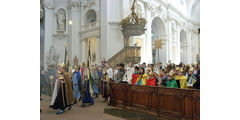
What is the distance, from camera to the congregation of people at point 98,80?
391 centimetres

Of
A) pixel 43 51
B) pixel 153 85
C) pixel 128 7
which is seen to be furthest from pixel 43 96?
Result: pixel 128 7

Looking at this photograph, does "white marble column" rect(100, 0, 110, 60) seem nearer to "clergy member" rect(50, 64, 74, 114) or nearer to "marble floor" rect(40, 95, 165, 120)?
"clergy member" rect(50, 64, 74, 114)

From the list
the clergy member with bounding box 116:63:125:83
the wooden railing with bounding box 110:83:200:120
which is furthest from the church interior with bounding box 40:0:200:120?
the clergy member with bounding box 116:63:125:83

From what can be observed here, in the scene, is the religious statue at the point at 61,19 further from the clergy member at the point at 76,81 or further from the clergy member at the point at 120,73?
the clergy member at the point at 120,73

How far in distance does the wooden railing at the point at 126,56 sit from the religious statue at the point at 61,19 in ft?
8.25

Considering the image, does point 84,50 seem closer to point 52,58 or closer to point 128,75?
point 52,58

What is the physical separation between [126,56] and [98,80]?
4.83 feet

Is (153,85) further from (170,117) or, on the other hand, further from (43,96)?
(43,96)

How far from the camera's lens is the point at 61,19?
13.1ft

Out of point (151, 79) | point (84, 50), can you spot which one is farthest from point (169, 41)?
point (84, 50)

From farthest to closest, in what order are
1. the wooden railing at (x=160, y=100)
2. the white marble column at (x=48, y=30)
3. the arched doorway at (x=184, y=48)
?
the arched doorway at (x=184, y=48), the white marble column at (x=48, y=30), the wooden railing at (x=160, y=100)

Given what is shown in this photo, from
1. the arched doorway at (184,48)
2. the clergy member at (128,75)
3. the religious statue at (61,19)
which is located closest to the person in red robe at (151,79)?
the clergy member at (128,75)

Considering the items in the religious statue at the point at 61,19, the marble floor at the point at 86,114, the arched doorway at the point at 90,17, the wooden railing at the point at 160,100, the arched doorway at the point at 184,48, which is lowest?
the marble floor at the point at 86,114

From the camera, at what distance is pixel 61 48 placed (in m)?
3.81
